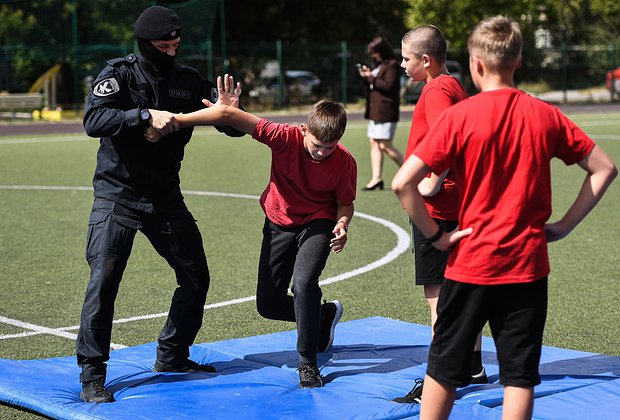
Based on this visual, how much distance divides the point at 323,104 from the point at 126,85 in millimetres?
1043

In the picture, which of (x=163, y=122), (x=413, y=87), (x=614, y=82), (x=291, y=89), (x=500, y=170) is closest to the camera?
(x=500, y=170)

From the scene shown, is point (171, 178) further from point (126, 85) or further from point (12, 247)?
point (12, 247)

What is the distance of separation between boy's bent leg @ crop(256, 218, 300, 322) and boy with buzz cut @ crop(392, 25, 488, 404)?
74 centimetres

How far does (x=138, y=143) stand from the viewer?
17.7 feet

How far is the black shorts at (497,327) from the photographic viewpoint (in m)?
4.02

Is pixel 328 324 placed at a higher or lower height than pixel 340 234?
lower

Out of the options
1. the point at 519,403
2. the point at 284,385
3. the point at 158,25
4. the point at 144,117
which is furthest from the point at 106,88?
the point at 519,403

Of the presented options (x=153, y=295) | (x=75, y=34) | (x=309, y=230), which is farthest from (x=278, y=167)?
(x=75, y=34)

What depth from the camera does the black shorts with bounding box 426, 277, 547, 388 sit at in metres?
4.02

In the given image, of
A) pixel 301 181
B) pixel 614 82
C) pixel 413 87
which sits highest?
pixel 301 181

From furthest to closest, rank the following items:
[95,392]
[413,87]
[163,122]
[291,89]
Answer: [413,87] → [291,89] → [95,392] → [163,122]

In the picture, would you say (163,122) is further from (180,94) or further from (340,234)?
(340,234)

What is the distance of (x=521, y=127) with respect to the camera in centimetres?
395

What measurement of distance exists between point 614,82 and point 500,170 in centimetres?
3909
